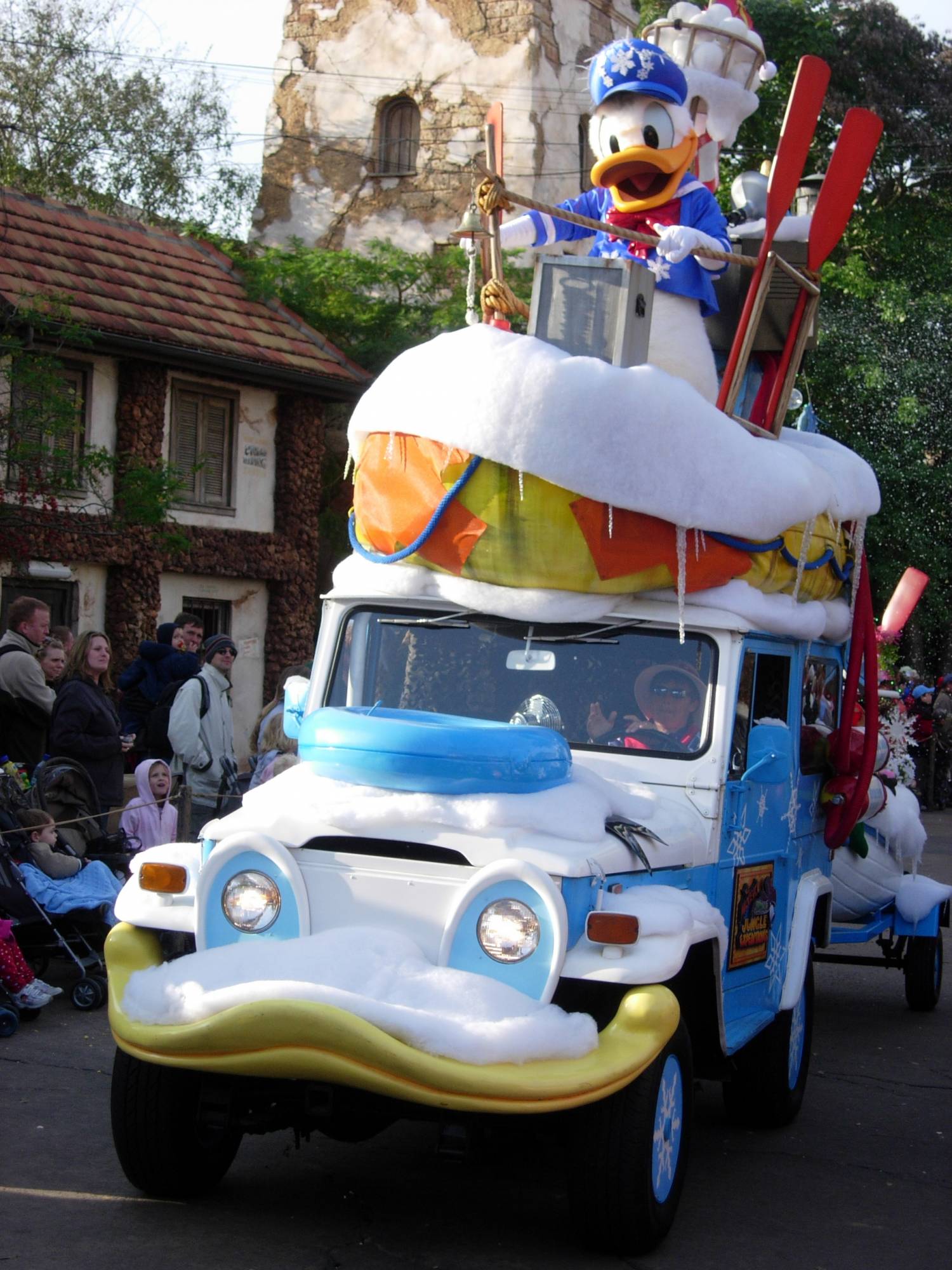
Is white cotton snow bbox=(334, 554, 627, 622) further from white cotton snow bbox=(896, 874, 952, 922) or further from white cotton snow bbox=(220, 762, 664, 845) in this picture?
white cotton snow bbox=(896, 874, 952, 922)

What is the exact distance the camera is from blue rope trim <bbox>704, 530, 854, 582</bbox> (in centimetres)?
604

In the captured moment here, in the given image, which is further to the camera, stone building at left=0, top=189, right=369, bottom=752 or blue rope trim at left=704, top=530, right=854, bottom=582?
stone building at left=0, top=189, right=369, bottom=752

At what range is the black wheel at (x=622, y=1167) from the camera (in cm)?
471

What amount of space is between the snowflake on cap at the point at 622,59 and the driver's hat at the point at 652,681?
10.4 ft

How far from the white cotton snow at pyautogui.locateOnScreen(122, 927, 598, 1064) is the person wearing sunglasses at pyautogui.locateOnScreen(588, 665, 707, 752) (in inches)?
55.2

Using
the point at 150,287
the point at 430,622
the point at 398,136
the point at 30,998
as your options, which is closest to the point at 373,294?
the point at 398,136

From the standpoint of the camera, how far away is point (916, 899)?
29.6ft

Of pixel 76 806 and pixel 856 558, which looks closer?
pixel 856 558

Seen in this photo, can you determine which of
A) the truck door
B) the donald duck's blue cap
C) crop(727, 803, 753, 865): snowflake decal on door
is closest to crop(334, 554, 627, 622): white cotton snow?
the truck door

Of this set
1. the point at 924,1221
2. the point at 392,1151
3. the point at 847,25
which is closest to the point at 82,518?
the point at 392,1151

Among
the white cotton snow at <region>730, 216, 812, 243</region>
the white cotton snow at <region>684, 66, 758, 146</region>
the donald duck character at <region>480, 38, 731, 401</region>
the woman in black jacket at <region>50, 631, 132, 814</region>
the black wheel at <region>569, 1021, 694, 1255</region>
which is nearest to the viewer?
the black wheel at <region>569, 1021, 694, 1255</region>

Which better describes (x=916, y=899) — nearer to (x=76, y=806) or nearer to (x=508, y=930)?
(x=76, y=806)

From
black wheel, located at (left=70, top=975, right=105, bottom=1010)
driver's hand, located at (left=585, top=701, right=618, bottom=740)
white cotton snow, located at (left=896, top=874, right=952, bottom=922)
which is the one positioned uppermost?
driver's hand, located at (left=585, top=701, right=618, bottom=740)

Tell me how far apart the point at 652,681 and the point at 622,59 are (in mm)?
3321
